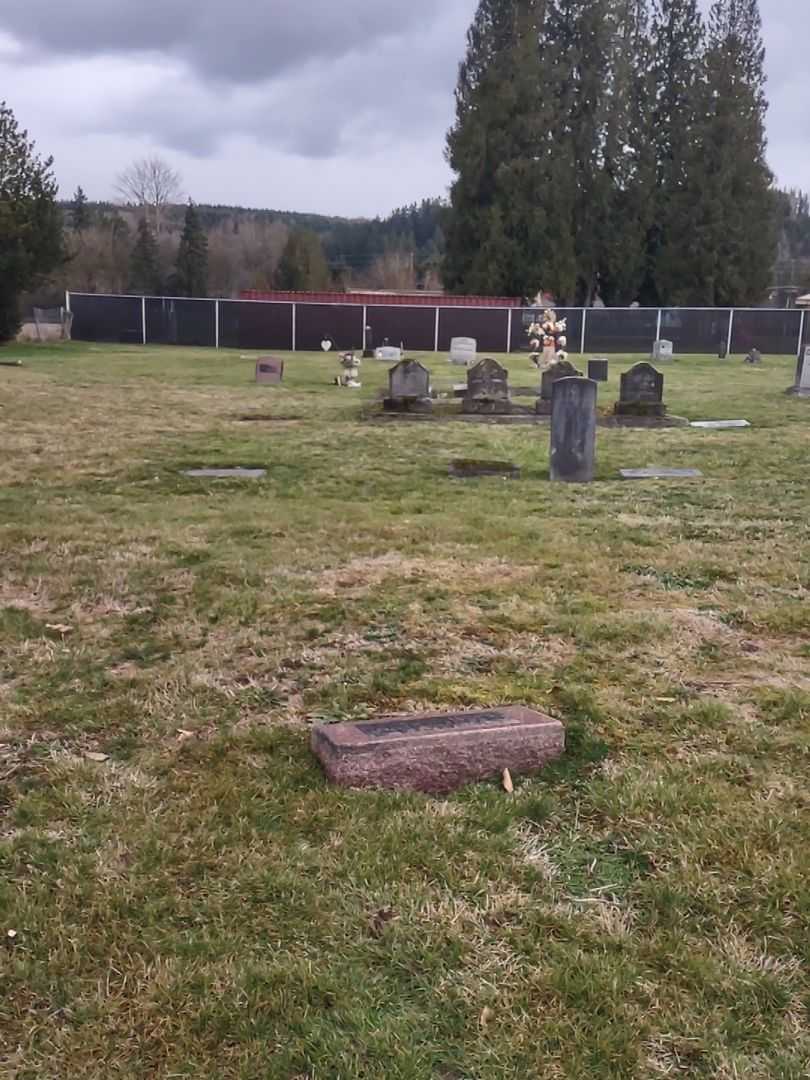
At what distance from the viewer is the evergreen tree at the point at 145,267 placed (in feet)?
206

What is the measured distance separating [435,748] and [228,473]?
19.5ft

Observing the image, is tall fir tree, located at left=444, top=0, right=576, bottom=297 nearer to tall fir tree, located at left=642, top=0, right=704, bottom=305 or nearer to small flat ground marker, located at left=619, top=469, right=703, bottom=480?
tall fir tree, located at left=642, top=0, right=704, bottom=305

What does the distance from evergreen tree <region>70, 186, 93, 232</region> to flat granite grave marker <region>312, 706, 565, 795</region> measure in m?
72.5

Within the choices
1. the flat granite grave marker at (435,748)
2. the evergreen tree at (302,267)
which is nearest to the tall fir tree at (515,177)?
the evergreen tree at (302,267)

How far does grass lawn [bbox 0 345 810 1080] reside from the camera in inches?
76.0

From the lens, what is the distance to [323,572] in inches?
209

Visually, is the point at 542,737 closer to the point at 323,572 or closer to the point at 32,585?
the point at 323,572

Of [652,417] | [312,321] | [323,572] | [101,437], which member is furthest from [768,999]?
→ [312,321]

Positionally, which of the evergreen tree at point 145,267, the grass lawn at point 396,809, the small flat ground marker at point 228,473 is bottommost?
the grass lawn at point 396,809

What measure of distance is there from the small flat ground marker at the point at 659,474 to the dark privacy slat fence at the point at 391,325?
25.7 metres

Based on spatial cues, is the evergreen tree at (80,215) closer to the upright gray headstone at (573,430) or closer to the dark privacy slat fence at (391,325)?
the dark privacy slat fence at (391,325)

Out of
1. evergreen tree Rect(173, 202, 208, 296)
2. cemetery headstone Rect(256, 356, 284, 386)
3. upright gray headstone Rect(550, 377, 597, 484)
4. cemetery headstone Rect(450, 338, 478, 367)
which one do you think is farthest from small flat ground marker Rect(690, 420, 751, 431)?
evergreen tree Rect(173, 202, 208, 296)

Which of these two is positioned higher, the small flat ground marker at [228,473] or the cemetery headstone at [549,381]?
the cemetery headstone at [549,381]

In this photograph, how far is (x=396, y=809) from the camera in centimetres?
276
